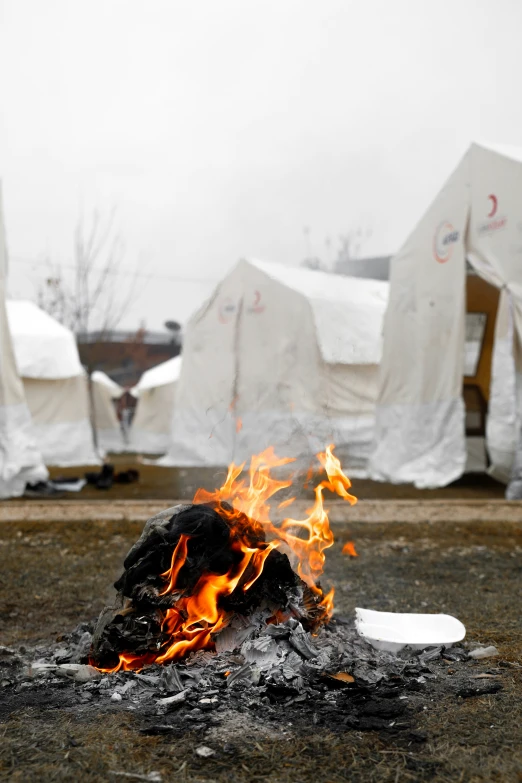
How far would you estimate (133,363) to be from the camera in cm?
3816

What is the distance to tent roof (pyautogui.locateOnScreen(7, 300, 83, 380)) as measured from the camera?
1545 cm

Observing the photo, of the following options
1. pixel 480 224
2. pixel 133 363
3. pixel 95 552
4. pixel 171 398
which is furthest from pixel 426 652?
pixel 133 363

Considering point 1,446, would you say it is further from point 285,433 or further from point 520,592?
point 520,592

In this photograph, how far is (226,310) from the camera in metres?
14.4

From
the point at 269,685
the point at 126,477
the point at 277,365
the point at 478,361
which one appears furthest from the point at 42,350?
the point at 269,685

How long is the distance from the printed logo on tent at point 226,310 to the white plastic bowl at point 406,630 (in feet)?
35.3

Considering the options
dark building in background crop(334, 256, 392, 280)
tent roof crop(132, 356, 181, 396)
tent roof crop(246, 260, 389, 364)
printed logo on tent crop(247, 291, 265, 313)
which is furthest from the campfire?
dark building in background crop(334, 256, 392, 280)

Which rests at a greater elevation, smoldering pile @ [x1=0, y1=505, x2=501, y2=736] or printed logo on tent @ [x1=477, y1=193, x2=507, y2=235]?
printed logo on tent @ [x1=477, y1=193, x2=507, y2=235]

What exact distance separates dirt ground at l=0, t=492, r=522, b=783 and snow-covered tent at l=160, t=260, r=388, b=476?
19.8 feet

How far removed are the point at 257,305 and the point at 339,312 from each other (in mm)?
1646

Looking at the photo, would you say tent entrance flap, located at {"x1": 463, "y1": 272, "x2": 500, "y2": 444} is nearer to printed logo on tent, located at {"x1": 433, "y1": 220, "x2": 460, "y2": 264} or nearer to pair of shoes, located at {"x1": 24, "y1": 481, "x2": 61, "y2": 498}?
printed logo on tent, located at {"x1": 433, "y1": 220, "x2": 460, "y2": 264}

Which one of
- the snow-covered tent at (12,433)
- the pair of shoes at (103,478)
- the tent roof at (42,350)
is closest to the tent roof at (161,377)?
the tent roof at (42,350)

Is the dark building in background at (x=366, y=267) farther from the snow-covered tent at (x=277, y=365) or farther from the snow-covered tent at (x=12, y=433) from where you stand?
the snow-covered tent at (x=12, y=433)

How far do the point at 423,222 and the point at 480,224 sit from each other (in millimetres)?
1298
